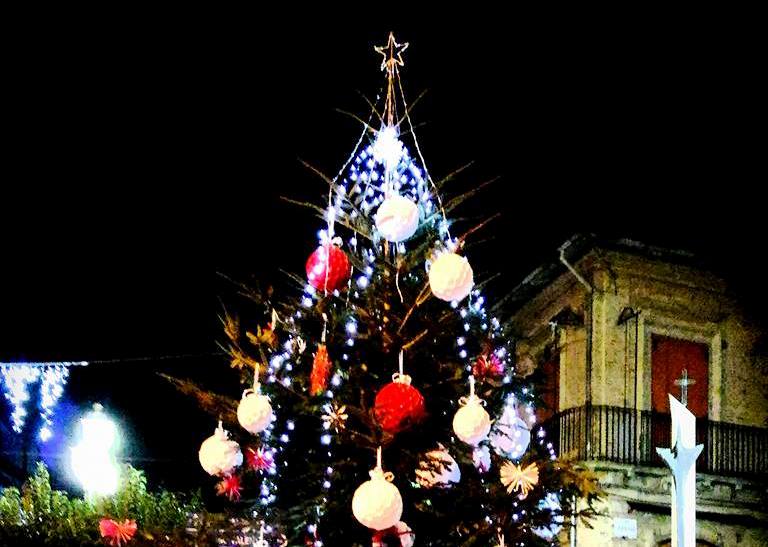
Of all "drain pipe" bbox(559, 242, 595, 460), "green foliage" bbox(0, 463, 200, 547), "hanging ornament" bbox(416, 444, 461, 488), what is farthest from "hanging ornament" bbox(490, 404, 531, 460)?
"drain pipe" bbox(559, 242, 595, 460)

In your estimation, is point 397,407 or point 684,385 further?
point 684,385

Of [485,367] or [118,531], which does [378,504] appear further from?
[118,531]

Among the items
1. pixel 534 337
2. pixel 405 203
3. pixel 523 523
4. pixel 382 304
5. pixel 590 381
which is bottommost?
pixel 523 523

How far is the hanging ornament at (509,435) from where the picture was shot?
613cm

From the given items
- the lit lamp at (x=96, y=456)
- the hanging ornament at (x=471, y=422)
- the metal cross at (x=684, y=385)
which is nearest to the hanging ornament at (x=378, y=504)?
the hanging ornament at (x=471, y=422)

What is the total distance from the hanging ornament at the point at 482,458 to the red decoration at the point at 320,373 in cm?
112

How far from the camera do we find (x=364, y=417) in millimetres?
5121

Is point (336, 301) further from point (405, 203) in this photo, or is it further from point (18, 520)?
point (18, 520)

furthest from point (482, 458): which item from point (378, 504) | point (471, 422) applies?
point (378, 504)

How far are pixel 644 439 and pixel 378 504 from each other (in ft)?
37.8

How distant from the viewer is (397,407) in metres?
5.07

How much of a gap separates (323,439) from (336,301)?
0.98 metres

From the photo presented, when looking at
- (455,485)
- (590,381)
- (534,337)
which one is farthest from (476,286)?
(534,337)

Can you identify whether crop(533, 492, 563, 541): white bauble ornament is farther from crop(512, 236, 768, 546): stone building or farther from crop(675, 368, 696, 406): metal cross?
crop(675, 368, 696, 406): metal cross
